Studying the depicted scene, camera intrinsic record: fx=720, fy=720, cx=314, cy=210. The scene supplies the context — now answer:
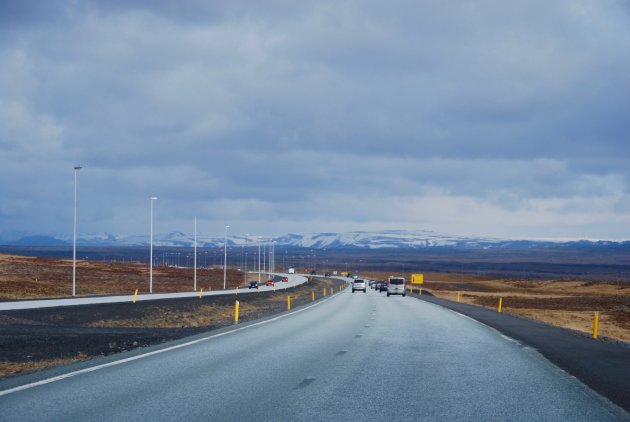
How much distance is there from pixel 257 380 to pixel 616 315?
55.9 metres

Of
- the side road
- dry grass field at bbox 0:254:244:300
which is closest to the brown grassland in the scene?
dry grass field at bbox 0:254:244:300

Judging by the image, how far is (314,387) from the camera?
11766mm

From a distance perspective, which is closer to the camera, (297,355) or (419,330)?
(297,355)

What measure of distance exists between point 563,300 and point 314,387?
85121mm

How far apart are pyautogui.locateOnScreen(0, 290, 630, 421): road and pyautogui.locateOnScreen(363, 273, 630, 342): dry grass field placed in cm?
2630

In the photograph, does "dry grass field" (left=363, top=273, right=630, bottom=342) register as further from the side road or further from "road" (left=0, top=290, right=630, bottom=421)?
"road" (left=0, top=290, right=630, bottom=421)

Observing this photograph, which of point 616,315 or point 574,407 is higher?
point 574,407

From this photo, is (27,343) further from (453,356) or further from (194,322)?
(194,322)

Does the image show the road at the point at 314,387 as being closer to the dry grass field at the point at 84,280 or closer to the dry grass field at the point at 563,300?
the dry grass field at the point at 563,300

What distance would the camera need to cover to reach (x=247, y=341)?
2091 centimetres

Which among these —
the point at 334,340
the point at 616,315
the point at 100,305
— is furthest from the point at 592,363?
the point at 616,315

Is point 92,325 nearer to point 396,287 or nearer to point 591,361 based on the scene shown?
point 591,361

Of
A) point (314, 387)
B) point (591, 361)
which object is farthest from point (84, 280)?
point (314, 387)

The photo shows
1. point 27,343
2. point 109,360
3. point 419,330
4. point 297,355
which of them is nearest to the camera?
point 109,360
